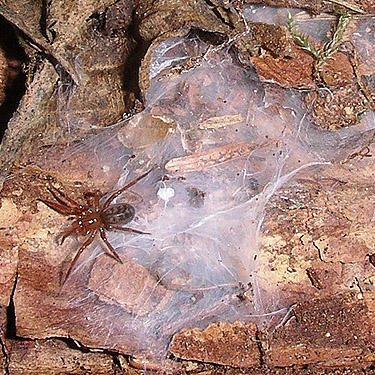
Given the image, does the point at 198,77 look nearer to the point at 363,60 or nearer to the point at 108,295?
the point at 363,60

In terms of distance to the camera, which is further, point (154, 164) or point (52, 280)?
point (154, 164)

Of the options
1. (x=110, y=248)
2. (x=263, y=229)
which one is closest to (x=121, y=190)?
(x=110, y=248)

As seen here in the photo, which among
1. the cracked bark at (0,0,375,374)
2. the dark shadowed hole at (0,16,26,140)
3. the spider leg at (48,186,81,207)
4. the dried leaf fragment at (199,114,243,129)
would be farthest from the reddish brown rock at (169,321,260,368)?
the dark shadowed hole at (0,16,26,140)

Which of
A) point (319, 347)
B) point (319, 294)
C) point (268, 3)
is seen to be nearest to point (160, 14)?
point (268, 3)

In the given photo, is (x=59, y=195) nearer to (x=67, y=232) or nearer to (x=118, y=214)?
(x=67, y=232)

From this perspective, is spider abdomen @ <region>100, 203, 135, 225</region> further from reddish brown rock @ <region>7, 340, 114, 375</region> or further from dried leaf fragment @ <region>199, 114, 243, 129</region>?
reddish brown rock @ <region>7, 340, 114, 375</region>

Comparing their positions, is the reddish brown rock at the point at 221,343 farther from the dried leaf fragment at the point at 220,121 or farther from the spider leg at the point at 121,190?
the dried leaf fragment at the point at 220,121

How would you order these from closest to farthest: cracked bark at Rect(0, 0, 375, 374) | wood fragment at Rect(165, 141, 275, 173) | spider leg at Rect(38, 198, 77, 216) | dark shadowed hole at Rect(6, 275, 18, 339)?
cracked bark at Rect(0, 0, 375, 374) < spider leg at Rect(38, 198, 77, 216) < wood fragment at Rect(165, 141, 275, 173) < dark shadowed hole at Rect(6, 275, 18, 339)

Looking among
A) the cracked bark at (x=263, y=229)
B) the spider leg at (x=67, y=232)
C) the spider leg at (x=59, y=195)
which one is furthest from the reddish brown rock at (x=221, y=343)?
the spider leg at (x=59, y=195)
